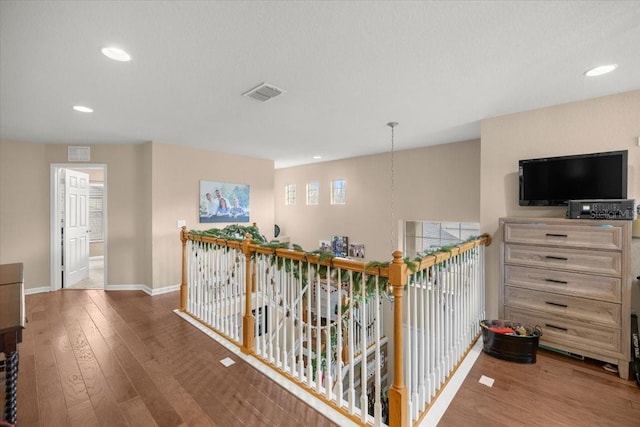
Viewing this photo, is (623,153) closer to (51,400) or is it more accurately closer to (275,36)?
(275,36)

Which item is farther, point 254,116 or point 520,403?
point 254,116

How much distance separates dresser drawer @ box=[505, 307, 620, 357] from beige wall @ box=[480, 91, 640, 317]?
18.4 inches

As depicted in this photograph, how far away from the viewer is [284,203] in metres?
7.84

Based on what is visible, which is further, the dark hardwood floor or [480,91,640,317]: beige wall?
[480,91,640,317]: beige wall

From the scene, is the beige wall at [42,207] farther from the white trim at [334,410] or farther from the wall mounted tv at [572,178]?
the wall mounted tv at [572,178]

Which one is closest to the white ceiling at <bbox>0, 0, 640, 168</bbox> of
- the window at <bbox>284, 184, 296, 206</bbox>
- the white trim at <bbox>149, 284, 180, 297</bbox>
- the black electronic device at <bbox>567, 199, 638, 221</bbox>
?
the black electronic device at <bbox>567, 199, 638, 221</bbox>

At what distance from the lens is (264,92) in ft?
8.63

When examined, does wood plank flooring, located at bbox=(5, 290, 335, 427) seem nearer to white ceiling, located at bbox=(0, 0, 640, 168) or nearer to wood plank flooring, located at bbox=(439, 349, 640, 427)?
wood plank flooring, located at bbox=(439, 349, 640, 427)

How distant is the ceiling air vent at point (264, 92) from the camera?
252cm

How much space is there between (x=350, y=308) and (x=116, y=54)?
2399 mm

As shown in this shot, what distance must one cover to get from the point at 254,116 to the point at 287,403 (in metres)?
2.88

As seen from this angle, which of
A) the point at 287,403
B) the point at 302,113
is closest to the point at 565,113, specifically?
the point at 302,113

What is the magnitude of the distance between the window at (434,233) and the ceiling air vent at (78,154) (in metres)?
5.74

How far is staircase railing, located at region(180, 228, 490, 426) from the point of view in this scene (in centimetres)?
172
